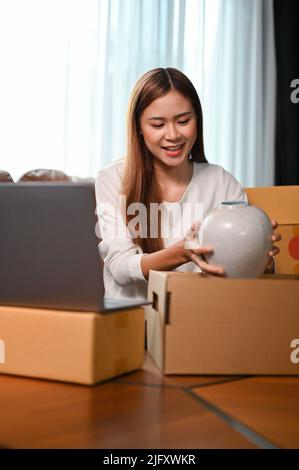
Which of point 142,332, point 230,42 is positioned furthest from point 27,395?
point 230,42

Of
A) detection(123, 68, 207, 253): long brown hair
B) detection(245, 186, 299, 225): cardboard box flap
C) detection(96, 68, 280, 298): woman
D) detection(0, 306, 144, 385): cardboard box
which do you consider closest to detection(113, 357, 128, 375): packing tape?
detection(0, 306, 144, 385): cardboard box

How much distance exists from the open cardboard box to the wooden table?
0.09 ft

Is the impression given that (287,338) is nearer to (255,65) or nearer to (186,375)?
(186,375)

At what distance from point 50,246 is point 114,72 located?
2865mm

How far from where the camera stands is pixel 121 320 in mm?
917

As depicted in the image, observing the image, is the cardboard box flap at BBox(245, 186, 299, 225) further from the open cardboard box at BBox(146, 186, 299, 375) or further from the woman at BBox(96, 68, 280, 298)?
the open cardboard box at BBox(146, 186, 299, 375)

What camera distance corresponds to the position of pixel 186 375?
0.94 meters

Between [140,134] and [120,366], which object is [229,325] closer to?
[120,366]

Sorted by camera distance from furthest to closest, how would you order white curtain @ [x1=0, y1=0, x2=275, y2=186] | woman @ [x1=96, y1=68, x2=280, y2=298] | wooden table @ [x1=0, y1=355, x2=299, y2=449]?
1. white curtain @ [x1=0, y1=0, x2=275, y2=186]
2. woman @ [x1=96, y1=68, x2=280, y2=298]
3. wooden table @ [x1=0, y1=355, x2=299, y2=449]

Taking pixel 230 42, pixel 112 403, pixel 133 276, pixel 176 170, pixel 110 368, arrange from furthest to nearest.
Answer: pixel 230 42, pixel 176 170, pixel 133 276, pixel 110 368, pixel 112 403

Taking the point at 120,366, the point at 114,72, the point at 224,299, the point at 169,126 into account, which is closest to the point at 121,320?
the point at 120,366

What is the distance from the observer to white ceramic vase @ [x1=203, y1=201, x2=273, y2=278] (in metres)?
0.98

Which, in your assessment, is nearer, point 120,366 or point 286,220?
point 120,366

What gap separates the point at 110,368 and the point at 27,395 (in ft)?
0.47
